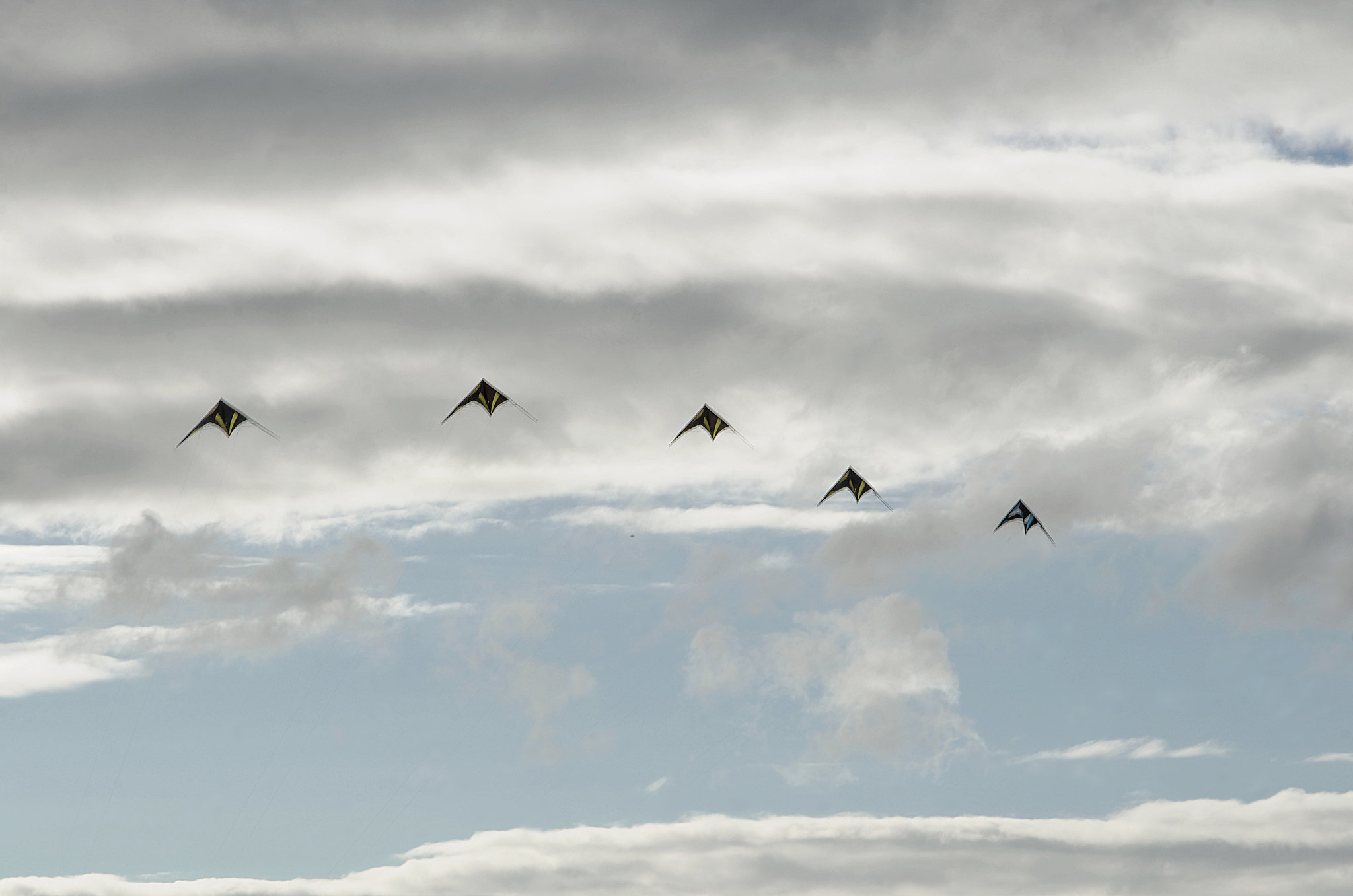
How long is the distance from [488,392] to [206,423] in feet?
109

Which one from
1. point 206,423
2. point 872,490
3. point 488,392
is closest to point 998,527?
point 872,490

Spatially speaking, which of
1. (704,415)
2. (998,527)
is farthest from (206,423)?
(998,527)

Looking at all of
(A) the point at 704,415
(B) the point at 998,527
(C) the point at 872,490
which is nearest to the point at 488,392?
(A) the point at 704,415

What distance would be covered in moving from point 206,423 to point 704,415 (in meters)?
59.8

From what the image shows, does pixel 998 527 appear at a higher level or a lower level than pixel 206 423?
lower

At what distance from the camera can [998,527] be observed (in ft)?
619

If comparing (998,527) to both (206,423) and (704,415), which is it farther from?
(206,423)

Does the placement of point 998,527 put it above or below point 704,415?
below

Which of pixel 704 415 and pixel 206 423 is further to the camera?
pixel 704 415

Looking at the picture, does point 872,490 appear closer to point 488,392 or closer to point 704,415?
point 704,415

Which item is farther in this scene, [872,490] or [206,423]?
[872,490]

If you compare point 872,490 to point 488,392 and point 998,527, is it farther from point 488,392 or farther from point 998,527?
point 488,392

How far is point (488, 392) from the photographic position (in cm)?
18938

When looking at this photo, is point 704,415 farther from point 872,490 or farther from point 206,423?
point 206,423
